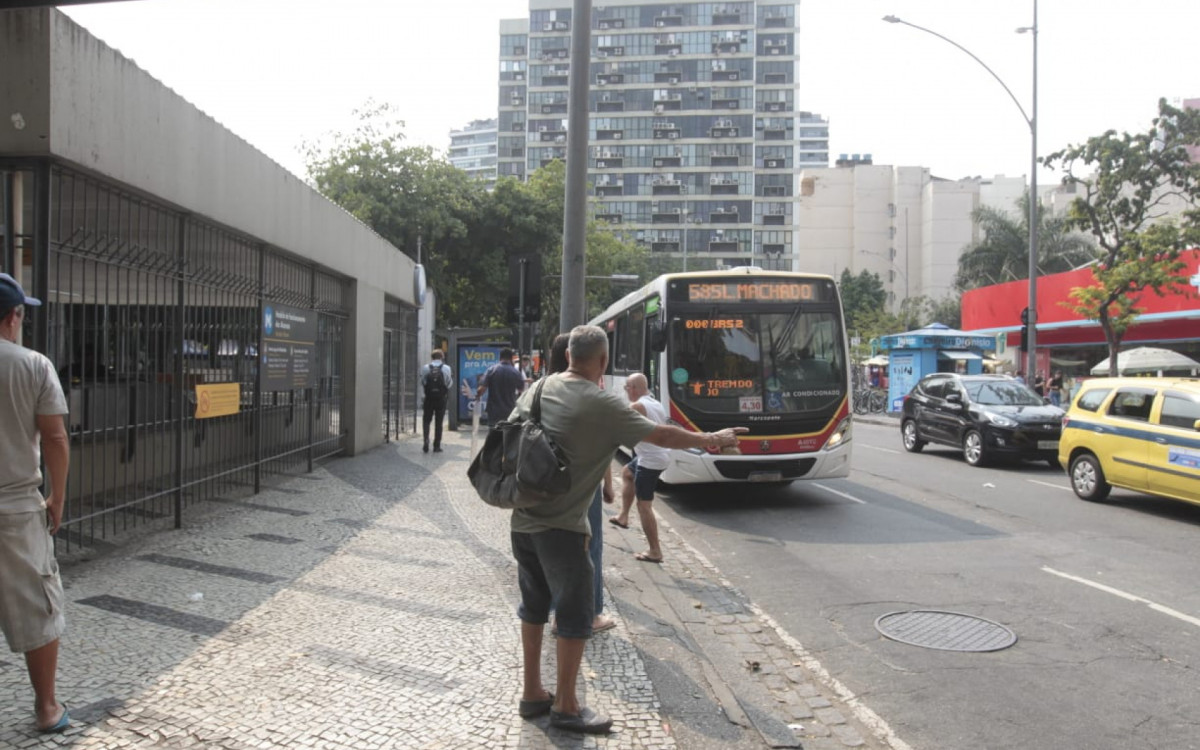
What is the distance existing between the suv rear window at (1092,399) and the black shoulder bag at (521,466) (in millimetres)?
10004

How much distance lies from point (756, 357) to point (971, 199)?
72.5 m

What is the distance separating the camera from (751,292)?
11.0 metres

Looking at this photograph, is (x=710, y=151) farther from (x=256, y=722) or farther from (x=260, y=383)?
(x=256, y=722)

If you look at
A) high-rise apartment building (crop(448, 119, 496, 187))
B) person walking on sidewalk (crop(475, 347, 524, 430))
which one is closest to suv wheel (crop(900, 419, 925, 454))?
person walking on sidewalk (crop(475, 347, 524, 430))

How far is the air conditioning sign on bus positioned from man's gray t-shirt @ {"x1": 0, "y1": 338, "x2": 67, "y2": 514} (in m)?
6.06

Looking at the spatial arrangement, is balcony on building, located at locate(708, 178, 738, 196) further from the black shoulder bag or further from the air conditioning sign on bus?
the black shoulder bag

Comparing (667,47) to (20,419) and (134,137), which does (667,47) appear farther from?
(20,419)

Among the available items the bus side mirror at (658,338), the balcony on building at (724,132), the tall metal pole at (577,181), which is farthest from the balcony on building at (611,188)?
the tall metal pole at (577,181)

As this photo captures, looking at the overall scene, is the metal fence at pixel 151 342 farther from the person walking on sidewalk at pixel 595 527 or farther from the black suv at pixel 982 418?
the black suv at pixel 982 418

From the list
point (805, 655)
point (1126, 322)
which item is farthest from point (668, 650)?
point (1126, 322)

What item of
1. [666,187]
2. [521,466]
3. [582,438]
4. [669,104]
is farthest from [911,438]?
[669,104]

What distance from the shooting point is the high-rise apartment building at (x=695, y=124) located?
8706 centimetres

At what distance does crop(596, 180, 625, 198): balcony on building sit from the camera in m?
87.4

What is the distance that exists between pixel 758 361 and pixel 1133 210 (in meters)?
16.5
